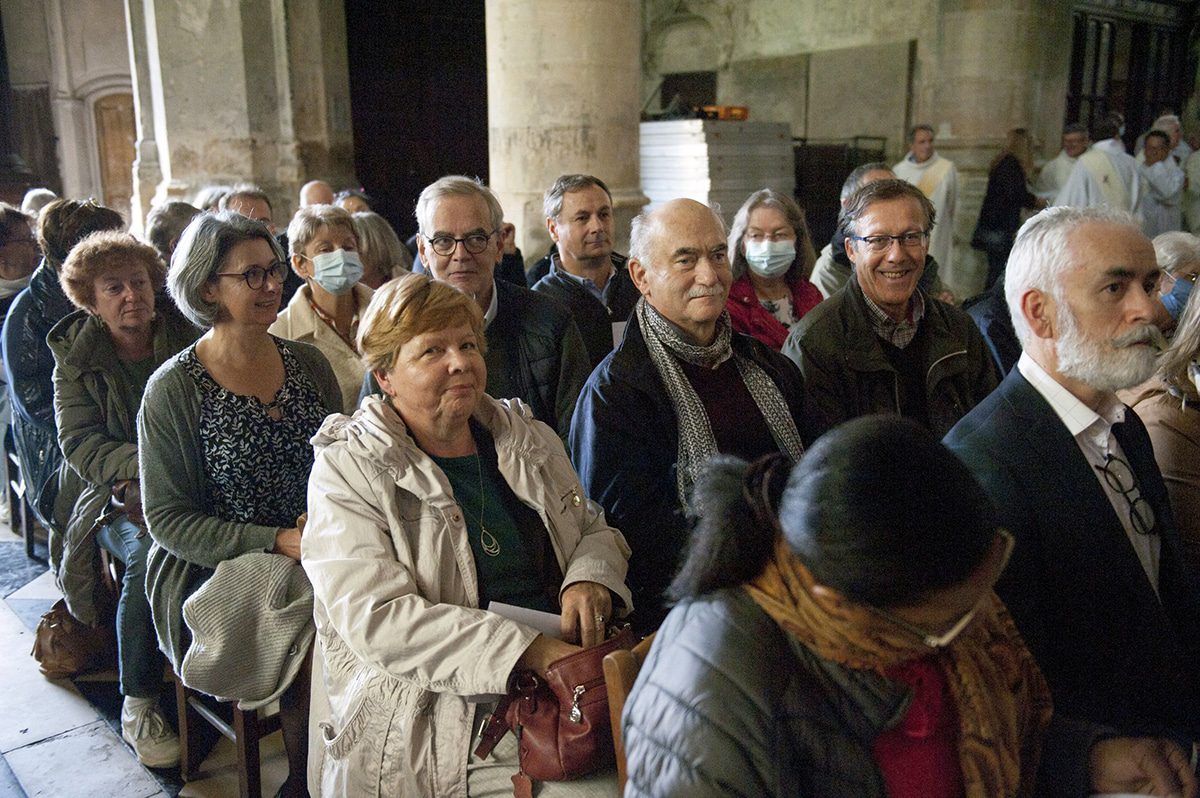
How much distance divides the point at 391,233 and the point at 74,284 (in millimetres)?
1925

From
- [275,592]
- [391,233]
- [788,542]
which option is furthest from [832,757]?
[391,233]

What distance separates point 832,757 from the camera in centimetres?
134

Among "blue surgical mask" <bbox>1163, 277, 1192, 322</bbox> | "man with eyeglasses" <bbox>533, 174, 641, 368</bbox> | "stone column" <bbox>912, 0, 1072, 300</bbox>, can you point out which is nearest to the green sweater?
"man with eyeglasses" <bbox>533, 174, 641, 368</bbox>

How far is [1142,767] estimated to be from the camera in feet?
5.55

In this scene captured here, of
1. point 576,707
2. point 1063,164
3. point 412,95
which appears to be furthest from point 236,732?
point 1063,164

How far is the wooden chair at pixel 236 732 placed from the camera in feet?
9.07

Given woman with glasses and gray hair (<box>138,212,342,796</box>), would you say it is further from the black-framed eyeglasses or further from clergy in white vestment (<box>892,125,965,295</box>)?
clergy in white vestment (<box>892,125,965,295</box>)

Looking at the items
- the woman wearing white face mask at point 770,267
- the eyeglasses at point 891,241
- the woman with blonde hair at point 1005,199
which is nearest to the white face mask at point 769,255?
the woman wearing white face mask at point 770,267

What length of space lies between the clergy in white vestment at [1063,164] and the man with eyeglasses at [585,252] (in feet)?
22.5

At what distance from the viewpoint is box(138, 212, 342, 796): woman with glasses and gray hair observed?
8.73 feet

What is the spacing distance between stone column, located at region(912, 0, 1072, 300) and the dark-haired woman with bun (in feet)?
28.5

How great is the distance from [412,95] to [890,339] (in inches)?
331

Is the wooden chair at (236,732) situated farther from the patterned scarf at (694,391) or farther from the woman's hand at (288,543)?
the patterned scarf at (694,391)

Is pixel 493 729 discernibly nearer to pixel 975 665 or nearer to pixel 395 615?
pixel 395 615
